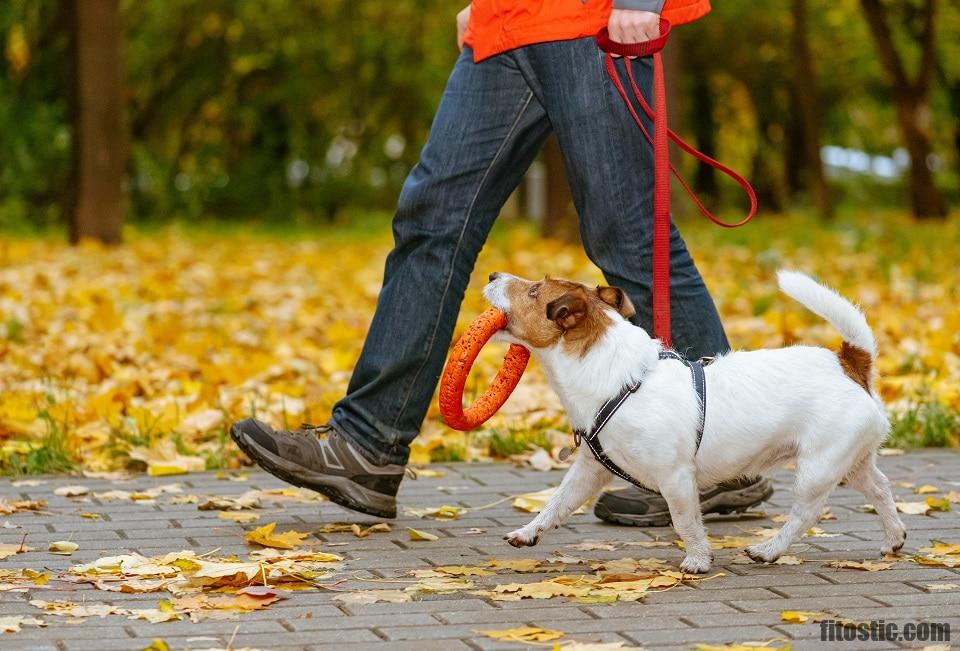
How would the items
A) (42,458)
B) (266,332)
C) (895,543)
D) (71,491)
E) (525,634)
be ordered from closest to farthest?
1. (525,634)
2. (895,543)
3. (71,491)
4. (42,458)
5. (266,332)

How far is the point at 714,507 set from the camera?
15.4ft

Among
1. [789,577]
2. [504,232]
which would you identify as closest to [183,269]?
[504,232]

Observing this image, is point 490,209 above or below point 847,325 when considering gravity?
A: above

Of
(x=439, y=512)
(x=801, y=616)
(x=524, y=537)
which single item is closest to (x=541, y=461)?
(x=439, y=512)

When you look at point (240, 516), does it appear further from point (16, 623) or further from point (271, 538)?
point (16, 623)

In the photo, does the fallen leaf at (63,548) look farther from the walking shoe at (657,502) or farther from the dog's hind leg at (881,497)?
the dog's hind leg at (881,497)

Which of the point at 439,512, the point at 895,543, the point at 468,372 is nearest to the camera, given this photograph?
the point at 895,543

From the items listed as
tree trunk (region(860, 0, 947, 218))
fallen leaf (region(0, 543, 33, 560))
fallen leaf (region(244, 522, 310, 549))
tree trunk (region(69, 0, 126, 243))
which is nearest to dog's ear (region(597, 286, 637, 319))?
fallen leaf (region(244, 522, 310, 549))

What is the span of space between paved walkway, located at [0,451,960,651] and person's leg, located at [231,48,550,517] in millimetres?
212

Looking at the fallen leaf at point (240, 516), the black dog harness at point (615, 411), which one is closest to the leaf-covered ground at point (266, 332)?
the fallen leaf at point (240, 516)

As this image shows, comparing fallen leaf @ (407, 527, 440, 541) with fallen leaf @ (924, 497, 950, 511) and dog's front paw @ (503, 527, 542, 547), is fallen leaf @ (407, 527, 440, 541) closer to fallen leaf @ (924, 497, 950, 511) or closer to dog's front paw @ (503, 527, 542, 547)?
dog's front paw @ (503, 527, 542, 547)

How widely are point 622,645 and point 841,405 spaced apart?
1119 mm

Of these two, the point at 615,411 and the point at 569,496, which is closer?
the point at 615,411

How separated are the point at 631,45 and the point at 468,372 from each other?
1085mm
